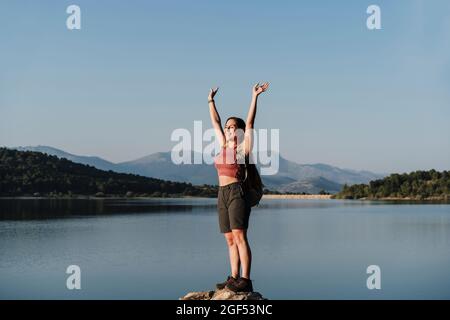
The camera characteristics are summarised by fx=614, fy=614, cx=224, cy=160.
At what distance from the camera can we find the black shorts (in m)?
6.82

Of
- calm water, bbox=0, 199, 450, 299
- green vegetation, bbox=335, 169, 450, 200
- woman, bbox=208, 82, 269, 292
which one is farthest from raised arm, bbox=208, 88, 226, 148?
green vegetation, bbox=335, 169, 450, 200

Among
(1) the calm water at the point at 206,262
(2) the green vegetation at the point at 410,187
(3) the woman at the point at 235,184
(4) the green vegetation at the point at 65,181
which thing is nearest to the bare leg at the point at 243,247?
(3) the woman at the point at 235,184

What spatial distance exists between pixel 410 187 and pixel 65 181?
5659 centimetres

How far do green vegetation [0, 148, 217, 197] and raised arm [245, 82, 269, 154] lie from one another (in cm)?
9112

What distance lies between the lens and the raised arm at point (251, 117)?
6777mm

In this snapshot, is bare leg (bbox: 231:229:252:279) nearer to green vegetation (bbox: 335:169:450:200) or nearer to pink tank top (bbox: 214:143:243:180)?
pink tank top (bbox: 214:143:243:180)

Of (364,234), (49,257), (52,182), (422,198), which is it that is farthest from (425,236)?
(52,182)

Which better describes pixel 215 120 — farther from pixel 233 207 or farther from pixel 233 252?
pixel 233 252

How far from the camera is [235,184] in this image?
6.91 meters

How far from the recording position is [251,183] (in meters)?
7.04

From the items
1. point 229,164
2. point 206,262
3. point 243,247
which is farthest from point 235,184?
point 206,262

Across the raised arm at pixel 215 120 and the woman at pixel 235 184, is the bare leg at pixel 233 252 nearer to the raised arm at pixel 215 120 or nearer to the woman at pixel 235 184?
the woman at pixel 235 184

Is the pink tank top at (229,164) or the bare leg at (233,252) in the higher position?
the pink tank top at (229,164)

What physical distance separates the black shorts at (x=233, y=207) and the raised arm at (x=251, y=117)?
0.46m
